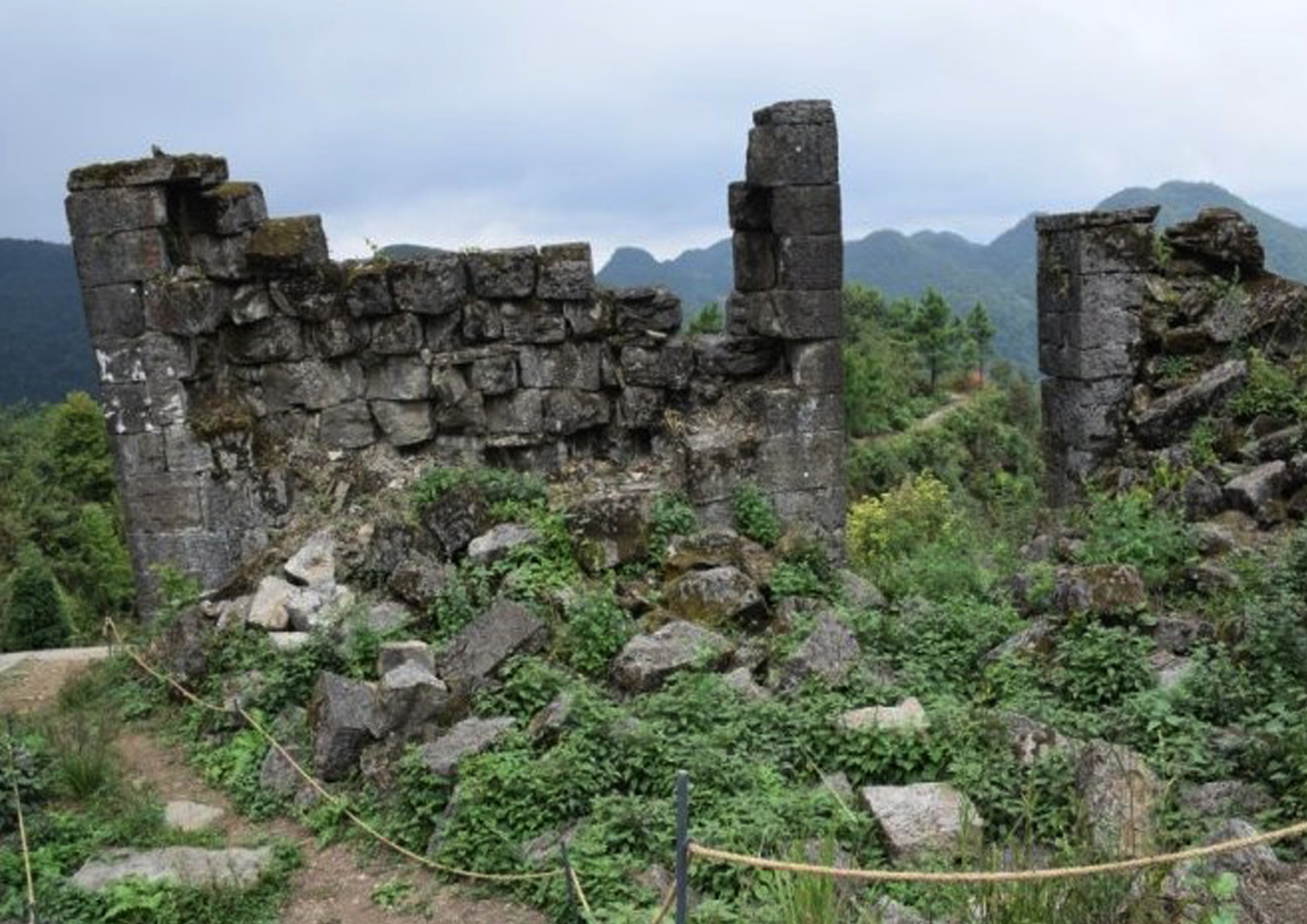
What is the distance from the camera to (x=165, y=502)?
30.9 feet

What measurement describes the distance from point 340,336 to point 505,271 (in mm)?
1463

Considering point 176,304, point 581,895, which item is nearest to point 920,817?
point 581,895

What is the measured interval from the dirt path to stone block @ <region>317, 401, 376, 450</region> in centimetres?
312

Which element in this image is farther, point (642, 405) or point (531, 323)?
point (642, 405)

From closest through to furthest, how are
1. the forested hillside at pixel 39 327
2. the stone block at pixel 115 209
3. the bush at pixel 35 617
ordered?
the stone block at pixel 115 209 < the bush at pixel 35 617 < the forested hillside at pixel 39 327

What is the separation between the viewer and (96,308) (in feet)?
30.3

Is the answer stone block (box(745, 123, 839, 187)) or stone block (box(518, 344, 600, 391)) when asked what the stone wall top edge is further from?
stone block (box(518, 344, 600, 391))

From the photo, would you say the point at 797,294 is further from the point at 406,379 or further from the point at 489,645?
the point at 489,645

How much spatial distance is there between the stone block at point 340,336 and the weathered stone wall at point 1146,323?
603 centimetres

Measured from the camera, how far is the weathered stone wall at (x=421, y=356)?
365 inches

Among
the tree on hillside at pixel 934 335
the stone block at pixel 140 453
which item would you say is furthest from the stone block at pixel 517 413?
the tree on hillside at pixel 934 335

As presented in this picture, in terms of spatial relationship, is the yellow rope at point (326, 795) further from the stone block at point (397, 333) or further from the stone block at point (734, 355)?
the stone block at point (734, 355)

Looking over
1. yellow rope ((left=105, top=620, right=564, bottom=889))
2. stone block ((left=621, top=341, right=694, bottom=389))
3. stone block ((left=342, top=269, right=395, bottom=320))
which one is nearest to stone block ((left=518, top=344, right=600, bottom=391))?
stone block ((left=621, top=341, right=694, bottom=389))

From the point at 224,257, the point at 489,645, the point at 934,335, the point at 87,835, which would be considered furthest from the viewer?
the point at 934,335
